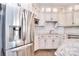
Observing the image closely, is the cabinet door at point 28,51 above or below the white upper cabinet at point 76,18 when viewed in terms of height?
below

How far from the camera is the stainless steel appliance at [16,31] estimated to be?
1.10m

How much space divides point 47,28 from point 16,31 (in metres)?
0.30

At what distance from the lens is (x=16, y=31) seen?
1.17 meters

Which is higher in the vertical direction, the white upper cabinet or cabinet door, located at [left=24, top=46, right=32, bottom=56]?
the white upper cabinet

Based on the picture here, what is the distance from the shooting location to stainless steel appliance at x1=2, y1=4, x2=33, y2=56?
1.10 metres

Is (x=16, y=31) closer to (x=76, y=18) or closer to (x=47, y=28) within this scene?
(x=47, y=28)

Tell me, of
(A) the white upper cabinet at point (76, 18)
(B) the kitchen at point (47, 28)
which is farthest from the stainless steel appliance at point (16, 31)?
(A) the white upper cabinet at point (76, 18)

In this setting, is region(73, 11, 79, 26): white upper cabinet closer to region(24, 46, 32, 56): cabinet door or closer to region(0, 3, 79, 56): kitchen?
region(0, 3, 79, 56): kitchen

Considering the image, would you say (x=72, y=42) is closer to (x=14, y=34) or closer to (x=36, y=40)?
(x=36, y=40)

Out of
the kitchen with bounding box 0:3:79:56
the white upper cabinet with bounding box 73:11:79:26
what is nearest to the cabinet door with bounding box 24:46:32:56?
the kitchen with bounding box 0:3:79:56

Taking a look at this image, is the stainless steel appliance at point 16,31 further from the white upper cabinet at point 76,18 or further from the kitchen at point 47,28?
the white upper cabinet at point 76,18

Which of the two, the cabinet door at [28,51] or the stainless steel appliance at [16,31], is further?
the cabinet door at [28,51]

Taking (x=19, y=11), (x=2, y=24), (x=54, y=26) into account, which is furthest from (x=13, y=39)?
(x=54, y=26)

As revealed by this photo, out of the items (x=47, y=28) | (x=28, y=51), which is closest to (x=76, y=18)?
(x=47, y=28)
